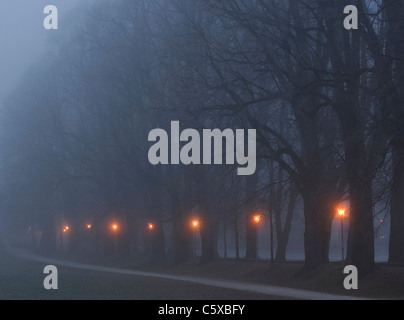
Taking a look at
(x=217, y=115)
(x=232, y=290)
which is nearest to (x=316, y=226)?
(x=232, y=290)

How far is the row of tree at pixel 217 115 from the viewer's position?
1078 inches

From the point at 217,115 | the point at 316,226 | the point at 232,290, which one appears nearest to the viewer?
the point at 232,290

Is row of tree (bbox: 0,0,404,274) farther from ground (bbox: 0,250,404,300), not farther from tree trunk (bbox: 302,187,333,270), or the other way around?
ground (bbox: 0,250,404,300)

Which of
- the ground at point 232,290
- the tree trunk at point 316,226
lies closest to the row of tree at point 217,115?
the tree trunk at point 316,226

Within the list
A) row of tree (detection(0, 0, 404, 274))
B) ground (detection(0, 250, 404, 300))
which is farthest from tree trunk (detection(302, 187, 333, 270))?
ground (detection(0, 250, 404, 300))

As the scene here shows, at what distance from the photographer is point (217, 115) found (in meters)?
29.7

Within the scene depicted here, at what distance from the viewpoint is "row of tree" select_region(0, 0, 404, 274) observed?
1078 inches

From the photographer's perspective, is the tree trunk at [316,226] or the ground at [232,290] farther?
the tree trunk at [316,226]

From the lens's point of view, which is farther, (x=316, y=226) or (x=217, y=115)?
(x=316, y=226)

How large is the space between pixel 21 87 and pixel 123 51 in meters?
25.3

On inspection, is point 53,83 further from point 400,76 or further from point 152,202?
point 400,76

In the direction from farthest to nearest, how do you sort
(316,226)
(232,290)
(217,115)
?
(316,226)
(217,115)
(232,290)

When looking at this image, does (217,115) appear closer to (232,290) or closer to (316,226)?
(232,290)

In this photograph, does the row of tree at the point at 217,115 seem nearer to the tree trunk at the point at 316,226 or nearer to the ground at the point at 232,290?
the tree trunk at the point at 316,226
